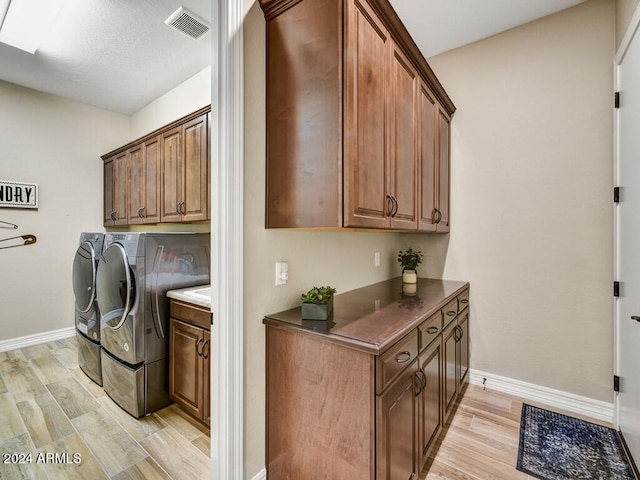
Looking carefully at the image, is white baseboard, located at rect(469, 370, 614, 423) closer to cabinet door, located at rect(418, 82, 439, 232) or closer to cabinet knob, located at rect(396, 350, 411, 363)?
cabinet door, located at rect(418, 82, 439, 232)

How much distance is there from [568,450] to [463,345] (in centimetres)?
81

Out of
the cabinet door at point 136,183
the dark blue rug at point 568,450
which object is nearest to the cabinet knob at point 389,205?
the dark blue rug at point 568,450

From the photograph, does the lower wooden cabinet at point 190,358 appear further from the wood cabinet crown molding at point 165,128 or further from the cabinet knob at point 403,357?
the wood cabinet crown molding at point 165,128

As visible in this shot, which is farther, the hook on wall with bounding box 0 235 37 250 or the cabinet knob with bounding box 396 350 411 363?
the hook on wall with bounding box 0 235 37 250

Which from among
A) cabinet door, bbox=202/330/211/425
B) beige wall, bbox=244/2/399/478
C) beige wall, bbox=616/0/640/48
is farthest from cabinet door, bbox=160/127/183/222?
beige wall, bbox=616/0/640/48

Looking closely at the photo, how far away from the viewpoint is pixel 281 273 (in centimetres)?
158

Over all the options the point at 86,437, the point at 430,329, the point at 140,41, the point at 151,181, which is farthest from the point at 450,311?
the point at 140,41

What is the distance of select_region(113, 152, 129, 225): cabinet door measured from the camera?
11.5 feet

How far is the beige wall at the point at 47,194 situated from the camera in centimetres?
333

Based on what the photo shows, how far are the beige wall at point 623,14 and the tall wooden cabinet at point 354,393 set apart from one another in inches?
79.3

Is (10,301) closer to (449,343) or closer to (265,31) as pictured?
(265,31)

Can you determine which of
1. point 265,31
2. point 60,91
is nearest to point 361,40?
point 265,31

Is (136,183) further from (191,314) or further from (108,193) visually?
(191,314)

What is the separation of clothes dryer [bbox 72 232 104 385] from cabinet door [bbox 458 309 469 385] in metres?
2.88
